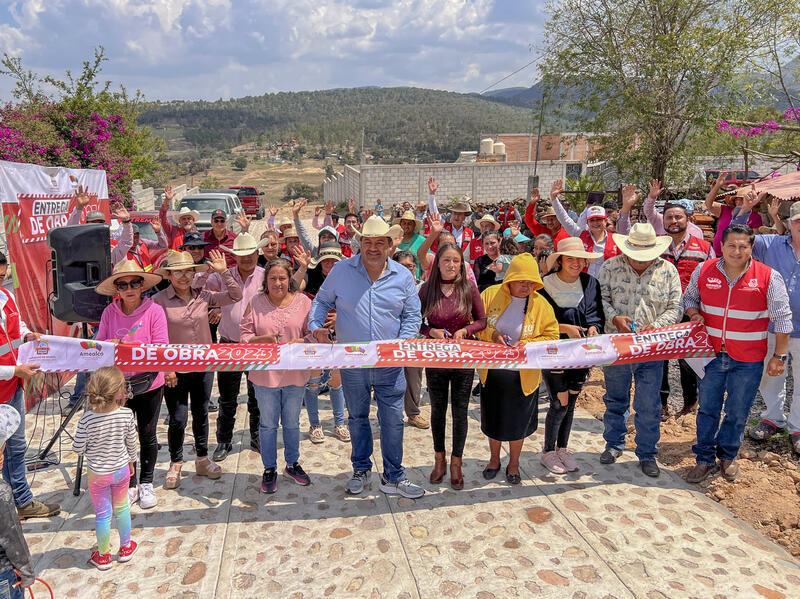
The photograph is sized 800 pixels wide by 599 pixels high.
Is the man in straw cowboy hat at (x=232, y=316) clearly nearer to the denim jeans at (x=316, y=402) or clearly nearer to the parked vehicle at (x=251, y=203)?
the denim jeans at (x=316, y=402)

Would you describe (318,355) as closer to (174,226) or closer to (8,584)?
(8,584)

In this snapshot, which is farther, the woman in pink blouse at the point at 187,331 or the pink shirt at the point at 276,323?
the woman in pink blouse at the point at 187,331

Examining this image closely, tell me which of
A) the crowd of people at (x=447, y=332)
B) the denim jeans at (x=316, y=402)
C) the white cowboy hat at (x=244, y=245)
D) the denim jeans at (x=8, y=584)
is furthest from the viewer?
the denim jeans at (x=316, y=402)

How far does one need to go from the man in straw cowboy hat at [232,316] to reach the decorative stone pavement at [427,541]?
0.32 metres

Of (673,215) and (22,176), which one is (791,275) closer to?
(673,215)

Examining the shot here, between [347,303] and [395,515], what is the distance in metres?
1.71

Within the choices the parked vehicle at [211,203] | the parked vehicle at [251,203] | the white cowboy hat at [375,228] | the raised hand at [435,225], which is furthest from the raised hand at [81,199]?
the parked vehicle at [251,203]

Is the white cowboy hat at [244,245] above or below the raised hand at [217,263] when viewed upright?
above

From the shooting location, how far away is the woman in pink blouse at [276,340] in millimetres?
4586

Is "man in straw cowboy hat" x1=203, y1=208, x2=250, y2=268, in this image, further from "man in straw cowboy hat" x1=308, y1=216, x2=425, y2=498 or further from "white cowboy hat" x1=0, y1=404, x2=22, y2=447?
"white cowboy hat" x1=0, y1=404, x2=22, y2=447

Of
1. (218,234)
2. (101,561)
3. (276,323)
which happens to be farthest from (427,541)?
(218,234)

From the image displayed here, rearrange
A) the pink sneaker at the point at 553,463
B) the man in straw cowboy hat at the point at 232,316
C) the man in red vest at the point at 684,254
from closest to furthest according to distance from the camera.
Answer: the pink sneaker at the point at 553,463 → the man in straw cowboy hat at the point at 232,316 → the man in red vest at the point at 684,254

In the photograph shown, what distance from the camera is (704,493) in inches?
188

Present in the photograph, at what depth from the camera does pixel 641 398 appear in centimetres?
502
